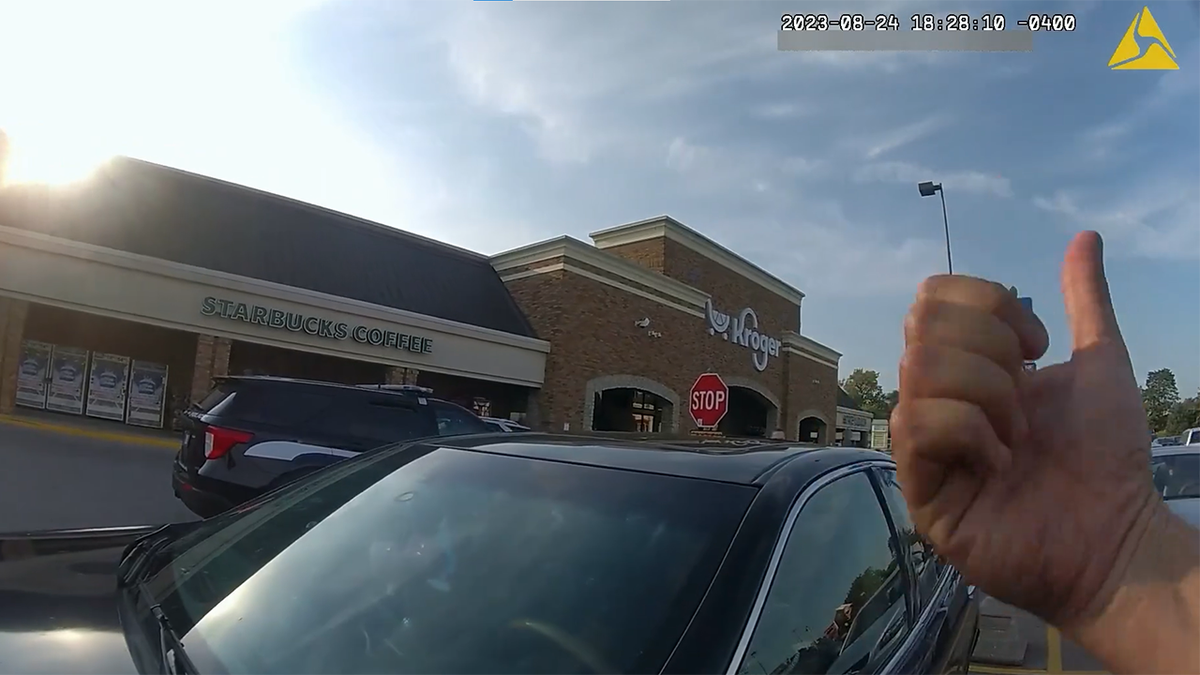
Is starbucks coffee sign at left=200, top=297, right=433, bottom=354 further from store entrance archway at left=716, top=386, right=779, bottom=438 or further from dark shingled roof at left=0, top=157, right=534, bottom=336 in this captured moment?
store entrance archway at left=716, top=386, right=779, bottom=438

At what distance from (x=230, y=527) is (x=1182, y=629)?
251cm

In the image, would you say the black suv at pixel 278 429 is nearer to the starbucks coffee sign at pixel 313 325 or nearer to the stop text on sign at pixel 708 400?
the stop text on sign at pixel 708 400

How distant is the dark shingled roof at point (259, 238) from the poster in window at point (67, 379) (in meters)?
3.21

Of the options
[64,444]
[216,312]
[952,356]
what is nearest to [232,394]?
[952,356]

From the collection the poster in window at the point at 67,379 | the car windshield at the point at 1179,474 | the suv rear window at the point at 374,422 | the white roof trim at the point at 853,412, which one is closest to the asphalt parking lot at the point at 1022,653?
the car windshield at the point at 1179,474

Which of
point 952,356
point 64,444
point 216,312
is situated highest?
point 216,312

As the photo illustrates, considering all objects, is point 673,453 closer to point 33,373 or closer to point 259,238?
point 259,238

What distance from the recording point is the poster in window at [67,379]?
17.0m

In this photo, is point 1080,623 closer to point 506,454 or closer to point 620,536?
point 620,536

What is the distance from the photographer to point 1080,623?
1125mm

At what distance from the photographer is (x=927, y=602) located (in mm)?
2889

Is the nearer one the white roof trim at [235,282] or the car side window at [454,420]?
the car side window at [454,420]

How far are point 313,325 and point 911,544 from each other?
16.9 meters

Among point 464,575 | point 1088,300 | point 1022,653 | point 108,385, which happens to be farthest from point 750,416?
point 1088,300
